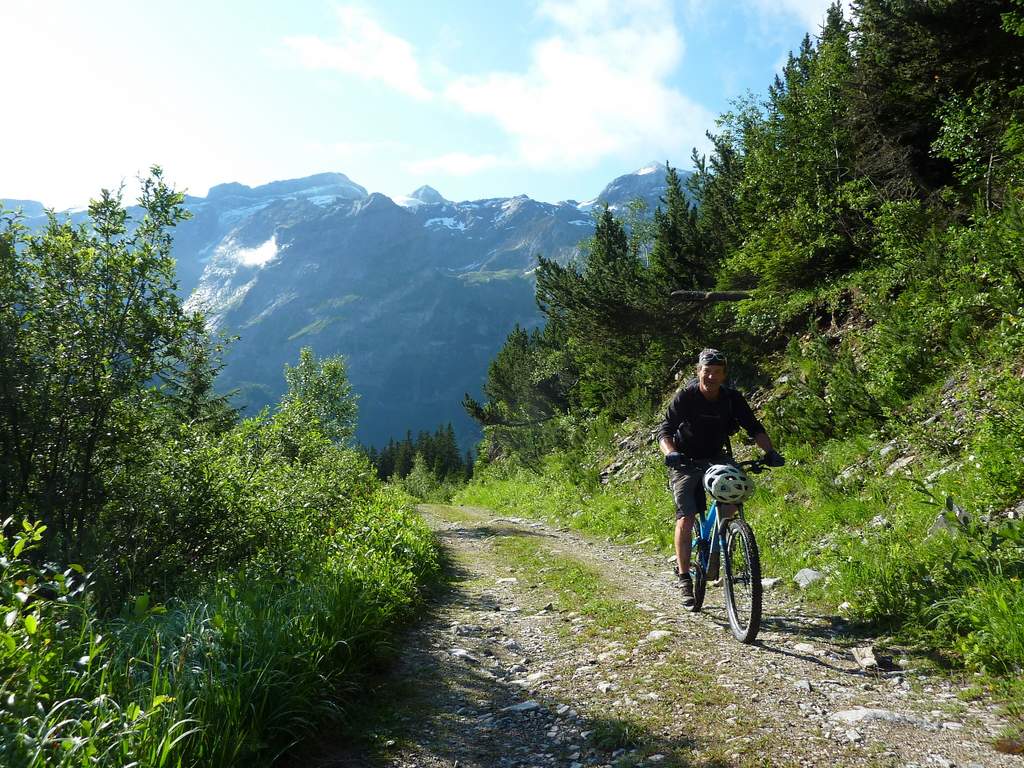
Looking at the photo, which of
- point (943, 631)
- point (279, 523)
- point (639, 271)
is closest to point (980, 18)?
point (639, 271)

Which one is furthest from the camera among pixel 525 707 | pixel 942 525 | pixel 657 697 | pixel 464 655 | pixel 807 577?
pixel 807 577

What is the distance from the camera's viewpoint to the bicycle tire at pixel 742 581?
201 inches

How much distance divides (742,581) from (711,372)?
2.14m

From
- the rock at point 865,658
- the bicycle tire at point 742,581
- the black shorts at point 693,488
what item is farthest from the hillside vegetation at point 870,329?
the black shorts at point 693,488

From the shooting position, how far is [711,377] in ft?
20.1

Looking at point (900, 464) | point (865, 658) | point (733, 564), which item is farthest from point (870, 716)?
point (900, 464)

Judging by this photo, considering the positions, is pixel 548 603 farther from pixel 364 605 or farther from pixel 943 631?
pixel 943 631

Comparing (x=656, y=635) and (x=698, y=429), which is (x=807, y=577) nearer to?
(x=698, y=429)

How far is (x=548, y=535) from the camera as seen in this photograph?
14250 mm

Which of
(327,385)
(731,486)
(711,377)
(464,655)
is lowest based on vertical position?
(464,655)

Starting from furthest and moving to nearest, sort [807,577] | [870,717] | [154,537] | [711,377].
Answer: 1. [154,537]
2. [807,577]
3. [711,377]
4. [870,717]

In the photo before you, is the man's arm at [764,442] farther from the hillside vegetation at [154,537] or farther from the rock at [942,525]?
the hillside vegetation at [154,537]

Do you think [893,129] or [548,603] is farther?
[893,129]

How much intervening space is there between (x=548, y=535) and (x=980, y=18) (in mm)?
15217
